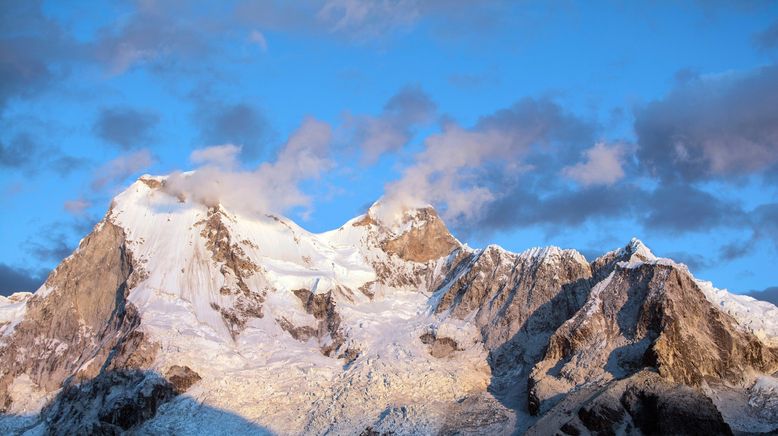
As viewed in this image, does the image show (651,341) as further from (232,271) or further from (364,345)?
(232,271)

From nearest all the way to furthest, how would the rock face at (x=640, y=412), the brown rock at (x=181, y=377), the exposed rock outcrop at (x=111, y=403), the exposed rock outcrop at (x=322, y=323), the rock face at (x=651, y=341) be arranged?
1. the rock face at (x=640, y=412)
2. the rock face at (x=651, y=341)
3. the exposed rock outcrop at (x=111, y=403)
4. the brown rock at (x=181, y=377)
5. the exposed rock outcrop at (x=322, y=323)

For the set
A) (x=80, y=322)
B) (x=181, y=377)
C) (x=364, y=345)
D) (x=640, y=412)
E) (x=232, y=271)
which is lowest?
(x=640, y=412)

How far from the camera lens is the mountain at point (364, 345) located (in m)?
138

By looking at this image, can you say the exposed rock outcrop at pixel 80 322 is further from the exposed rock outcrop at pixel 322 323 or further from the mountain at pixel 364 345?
the exposed rock outcrop at pixel 322 323

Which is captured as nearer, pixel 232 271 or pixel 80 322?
pixel 80 322

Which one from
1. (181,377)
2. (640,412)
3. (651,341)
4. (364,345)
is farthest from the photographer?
(364,345)

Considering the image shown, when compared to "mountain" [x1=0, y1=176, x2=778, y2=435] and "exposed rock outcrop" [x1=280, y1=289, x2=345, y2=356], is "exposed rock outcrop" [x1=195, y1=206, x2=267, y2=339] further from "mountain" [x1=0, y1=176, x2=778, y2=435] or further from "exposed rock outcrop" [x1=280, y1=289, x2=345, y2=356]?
"exposed rock outcrop" [x1=280, y1=289, x2=345, y2=356]

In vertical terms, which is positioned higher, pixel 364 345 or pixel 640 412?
pixel 364 345

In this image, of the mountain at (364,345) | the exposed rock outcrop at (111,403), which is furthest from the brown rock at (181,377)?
the exposed rock outcrop at (111,403)

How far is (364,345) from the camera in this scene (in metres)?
167

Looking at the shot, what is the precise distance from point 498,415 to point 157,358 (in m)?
56.1

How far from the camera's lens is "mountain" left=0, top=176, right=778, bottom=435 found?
138 m

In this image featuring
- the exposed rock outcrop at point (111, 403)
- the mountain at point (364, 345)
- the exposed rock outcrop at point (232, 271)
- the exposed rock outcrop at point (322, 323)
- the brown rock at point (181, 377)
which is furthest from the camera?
the exposed rock outcrop at point (232, 271)

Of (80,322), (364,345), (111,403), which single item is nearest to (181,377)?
(111,403)
